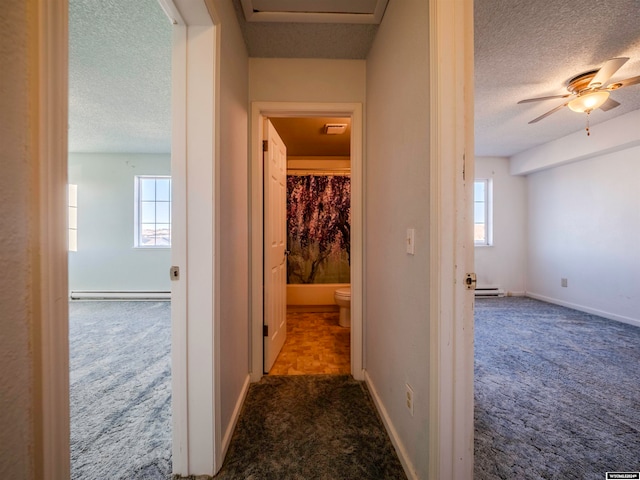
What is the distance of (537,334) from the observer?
9.16 ft

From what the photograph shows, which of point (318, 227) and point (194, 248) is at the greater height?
point (318, 227)

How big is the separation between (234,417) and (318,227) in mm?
2911

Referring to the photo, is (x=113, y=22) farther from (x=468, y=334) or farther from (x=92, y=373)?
(x=468, y=334)

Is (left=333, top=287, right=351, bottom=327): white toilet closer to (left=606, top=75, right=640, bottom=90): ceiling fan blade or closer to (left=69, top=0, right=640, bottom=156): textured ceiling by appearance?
(left=69, top=0, right=640, bottom=156): textured ceiling

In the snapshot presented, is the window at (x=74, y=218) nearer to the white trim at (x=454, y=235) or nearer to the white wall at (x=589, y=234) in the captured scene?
the white trim at (x=454, y=235)

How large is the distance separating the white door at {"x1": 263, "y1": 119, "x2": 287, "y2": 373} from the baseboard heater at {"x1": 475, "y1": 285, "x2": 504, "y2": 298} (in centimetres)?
361

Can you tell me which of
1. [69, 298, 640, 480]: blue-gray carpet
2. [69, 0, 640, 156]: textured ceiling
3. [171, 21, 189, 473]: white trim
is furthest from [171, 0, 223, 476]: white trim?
[69, 0, 640, 156]: textured ceiling

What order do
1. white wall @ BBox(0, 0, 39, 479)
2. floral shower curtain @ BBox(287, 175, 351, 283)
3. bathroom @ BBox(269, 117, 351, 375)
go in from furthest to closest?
floral shower curtain @ BBox(287, 175, 351, 283) → bathroom @ BBox(269, 117, 351, 375) → white wall @ BBox(0, 0, 39, 479)

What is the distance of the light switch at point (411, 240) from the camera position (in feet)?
3.69

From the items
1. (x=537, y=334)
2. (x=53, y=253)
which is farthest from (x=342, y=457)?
(x=537, y=334)

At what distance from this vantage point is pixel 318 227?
4.06 meters

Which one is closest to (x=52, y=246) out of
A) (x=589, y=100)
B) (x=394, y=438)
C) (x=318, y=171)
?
(x=394, y=438)

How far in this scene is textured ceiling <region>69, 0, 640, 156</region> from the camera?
5.27 feet

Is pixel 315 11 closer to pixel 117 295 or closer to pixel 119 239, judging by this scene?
pixel 119 239
